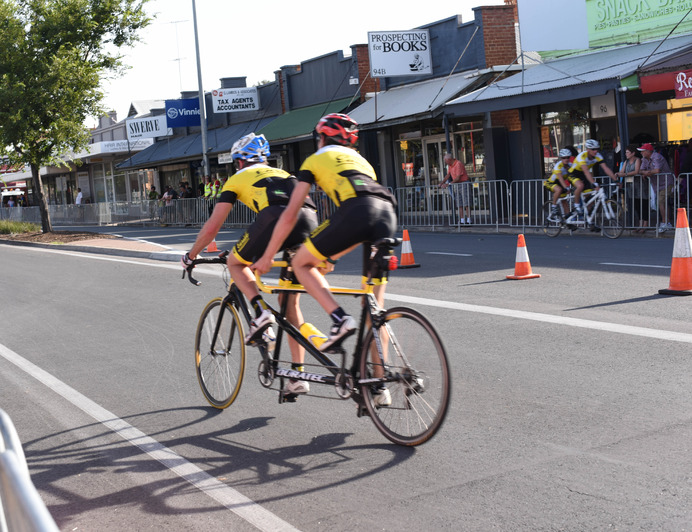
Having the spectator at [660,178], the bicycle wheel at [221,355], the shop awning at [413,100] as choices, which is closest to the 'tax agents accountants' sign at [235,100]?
the shop awning at [413,100]

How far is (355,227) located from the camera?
4574 millimetres

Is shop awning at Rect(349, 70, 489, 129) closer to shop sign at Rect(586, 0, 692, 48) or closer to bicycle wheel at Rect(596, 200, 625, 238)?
shop sign at Rect(586, 0, 692, 48)

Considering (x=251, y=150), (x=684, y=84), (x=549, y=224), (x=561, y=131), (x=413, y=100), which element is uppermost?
(x=413, y=100)

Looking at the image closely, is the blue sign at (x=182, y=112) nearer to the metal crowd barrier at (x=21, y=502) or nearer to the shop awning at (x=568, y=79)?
the shop awning at (x=568, y=79)

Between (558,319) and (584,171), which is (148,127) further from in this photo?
(558,319)

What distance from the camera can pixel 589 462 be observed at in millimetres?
4188

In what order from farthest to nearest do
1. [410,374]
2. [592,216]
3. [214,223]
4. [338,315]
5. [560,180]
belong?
[560,180] < [592,216] < [214,223] < [338,315] < [410,374]

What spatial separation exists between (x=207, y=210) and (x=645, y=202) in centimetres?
1780

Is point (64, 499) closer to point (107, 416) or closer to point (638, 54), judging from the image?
point (107, 416)

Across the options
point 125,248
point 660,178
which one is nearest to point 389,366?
point 660,178

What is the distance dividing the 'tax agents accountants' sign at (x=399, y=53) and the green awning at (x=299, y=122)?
3788 mm

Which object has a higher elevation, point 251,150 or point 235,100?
point 235,100

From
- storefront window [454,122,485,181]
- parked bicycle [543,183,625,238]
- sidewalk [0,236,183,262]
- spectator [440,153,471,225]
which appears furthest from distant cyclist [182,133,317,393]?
storefront window [454,122,485,181]

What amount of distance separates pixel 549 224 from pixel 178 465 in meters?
13.9
